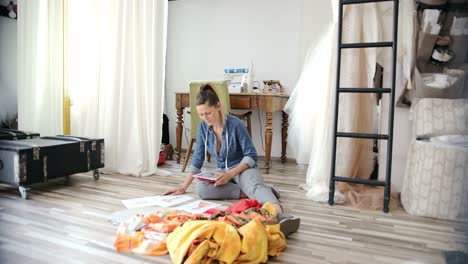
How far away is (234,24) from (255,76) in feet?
2.34

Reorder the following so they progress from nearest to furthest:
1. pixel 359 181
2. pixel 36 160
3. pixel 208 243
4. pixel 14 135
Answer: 1. pixel 208 243
2. pixel 359 181
3. pixel 36 160
4. pixel 14 135

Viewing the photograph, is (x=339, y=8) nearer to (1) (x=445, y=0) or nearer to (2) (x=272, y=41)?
(1) (x=445, y=0)

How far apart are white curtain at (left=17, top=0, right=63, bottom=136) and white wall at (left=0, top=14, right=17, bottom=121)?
0.13 metres

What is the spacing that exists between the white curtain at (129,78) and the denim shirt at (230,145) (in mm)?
816

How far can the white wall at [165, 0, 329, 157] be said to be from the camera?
3926mm

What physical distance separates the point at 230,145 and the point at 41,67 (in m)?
2.08

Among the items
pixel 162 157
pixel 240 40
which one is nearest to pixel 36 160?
pixel 162 157

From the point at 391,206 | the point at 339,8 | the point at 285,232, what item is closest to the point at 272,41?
the point at 339,8

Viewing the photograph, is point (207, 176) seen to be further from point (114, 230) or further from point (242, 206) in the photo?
point (114, 230)

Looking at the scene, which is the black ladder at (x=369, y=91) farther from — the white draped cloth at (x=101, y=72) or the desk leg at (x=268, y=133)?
the white draped cloth at (x=101, y=72)

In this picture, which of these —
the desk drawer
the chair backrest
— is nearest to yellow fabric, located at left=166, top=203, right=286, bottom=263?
the chair backrest

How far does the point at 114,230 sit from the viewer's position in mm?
1708

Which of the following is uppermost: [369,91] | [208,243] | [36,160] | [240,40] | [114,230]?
[240,40]

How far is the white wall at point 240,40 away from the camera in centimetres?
393
